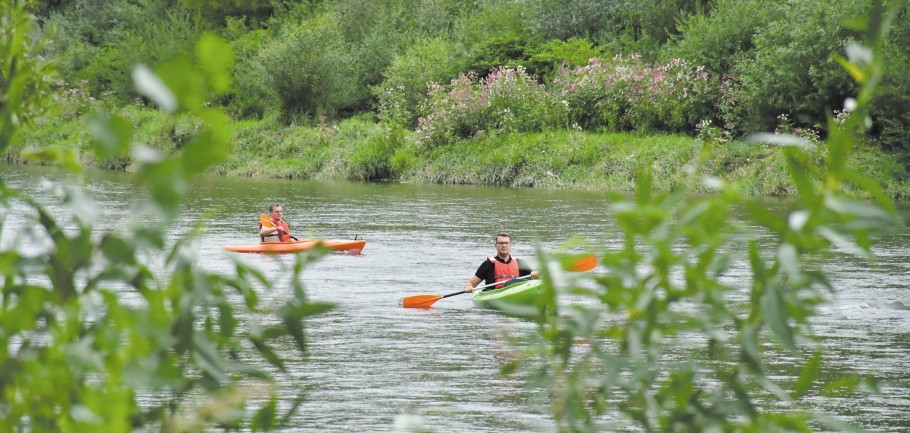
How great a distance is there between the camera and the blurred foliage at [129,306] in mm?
1564

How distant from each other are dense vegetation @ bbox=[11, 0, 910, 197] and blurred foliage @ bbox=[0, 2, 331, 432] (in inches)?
957

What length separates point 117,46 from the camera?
49531mm

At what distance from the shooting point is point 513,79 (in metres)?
35.6

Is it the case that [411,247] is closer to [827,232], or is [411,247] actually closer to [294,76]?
[827,232]

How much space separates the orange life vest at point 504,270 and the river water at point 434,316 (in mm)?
425

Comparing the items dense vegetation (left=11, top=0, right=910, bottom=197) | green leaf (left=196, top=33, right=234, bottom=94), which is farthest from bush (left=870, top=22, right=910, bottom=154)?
green leaf (left=196, top=33, right=234, bottom=94)

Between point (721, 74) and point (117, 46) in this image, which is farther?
point (117, 46)

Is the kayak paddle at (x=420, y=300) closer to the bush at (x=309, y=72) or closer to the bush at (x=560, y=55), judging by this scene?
the bush at (x=560, y=55)

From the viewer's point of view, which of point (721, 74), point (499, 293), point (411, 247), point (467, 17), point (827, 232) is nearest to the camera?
point (827, 232)

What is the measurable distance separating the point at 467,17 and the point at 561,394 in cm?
4324

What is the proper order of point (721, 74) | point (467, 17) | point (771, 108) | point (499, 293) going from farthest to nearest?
point (467, 17), point (721, 74), point (771, 108), point (499, 293)

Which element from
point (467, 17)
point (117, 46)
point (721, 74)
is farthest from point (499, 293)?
point (117, 46)

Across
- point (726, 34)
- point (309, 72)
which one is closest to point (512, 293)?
point (726, 34)

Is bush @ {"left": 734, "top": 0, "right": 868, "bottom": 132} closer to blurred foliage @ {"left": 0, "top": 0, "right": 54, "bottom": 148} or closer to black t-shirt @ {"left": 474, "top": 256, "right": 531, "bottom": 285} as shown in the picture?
black t-shirt @ {"left": 474, "top": 256, "right": 531, "bottom": 285}
